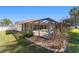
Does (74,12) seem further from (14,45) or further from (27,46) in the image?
(14,45)

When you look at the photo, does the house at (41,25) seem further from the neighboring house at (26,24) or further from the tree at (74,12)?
the tree at (74,12)

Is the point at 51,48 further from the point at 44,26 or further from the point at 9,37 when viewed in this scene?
the point at 9,37

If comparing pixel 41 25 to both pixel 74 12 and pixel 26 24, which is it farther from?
pixel 74 12

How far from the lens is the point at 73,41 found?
3.30 m

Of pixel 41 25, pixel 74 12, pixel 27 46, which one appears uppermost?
pixel 74 12

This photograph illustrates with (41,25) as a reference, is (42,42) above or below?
below

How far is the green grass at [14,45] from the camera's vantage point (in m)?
3.31

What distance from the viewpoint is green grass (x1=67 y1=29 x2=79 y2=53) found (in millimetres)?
3295

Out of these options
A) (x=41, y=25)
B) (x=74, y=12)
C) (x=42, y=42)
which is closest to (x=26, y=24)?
(x=41, y=25)

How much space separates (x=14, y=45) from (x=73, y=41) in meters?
0.70

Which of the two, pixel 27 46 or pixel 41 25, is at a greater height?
pixel 41 25

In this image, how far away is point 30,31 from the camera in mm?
3314

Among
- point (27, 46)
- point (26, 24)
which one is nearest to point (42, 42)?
point (27, 46)

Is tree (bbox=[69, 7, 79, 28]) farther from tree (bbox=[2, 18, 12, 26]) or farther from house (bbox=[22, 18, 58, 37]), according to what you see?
tree (bbox=[2, 18, 12, 26])
